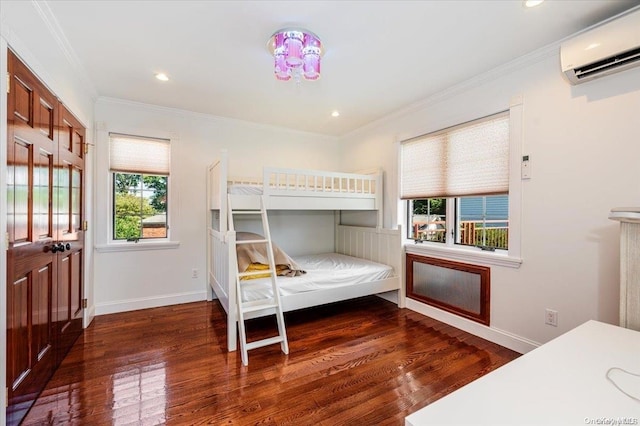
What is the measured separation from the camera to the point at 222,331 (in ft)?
9.09

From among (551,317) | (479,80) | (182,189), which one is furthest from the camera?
(182,189)

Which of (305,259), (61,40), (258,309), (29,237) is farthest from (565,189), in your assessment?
(61,40)

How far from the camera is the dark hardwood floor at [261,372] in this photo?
5.46 ft

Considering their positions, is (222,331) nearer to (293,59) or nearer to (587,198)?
(293,59)

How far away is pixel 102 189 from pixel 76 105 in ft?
3.24

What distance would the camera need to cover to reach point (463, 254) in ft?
9.13

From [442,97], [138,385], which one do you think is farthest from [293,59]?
[138,385]

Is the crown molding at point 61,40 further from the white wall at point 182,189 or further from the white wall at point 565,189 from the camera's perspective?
the white wall at point 565,189

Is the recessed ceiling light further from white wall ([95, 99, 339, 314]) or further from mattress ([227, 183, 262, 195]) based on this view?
white wall ([95, 99, 339, 314])

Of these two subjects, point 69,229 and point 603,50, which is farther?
point 69,229

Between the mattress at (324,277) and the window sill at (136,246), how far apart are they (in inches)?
57.9

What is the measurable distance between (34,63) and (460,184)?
11.2 feet

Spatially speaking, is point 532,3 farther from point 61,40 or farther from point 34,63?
point 61,40

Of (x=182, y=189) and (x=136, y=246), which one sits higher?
(x=182, y=189)
